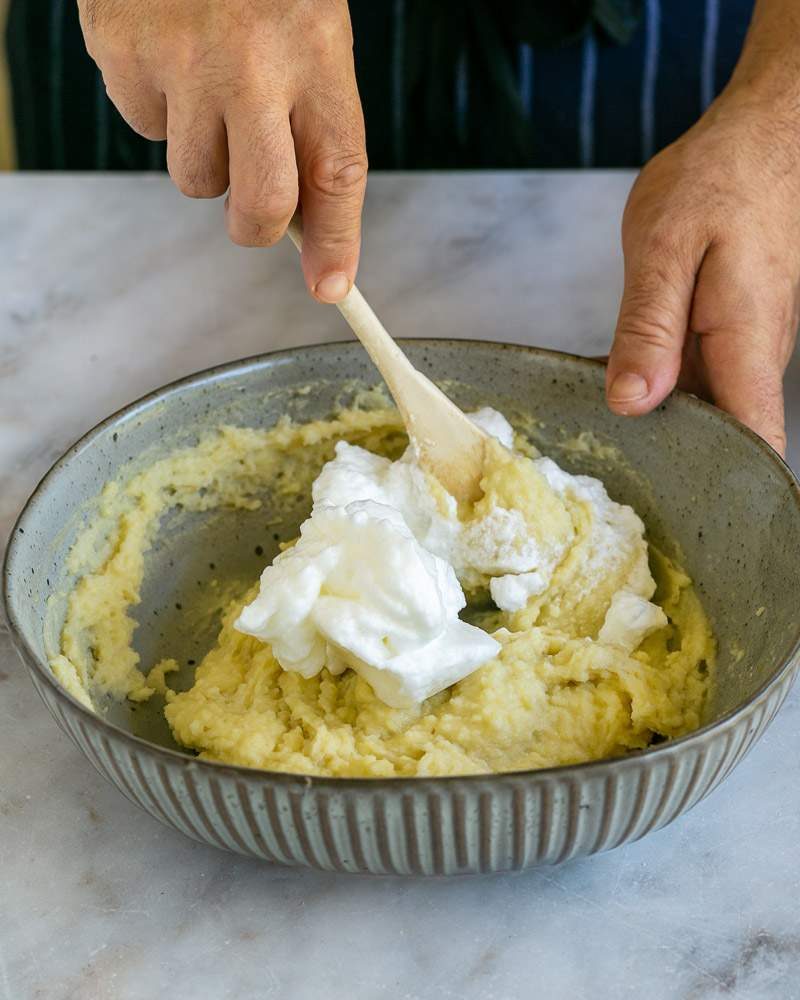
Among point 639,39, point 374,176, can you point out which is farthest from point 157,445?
point 639,39

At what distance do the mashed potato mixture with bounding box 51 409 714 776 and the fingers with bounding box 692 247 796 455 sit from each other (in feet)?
0.51

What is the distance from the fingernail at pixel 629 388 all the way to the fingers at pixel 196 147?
1.33ft

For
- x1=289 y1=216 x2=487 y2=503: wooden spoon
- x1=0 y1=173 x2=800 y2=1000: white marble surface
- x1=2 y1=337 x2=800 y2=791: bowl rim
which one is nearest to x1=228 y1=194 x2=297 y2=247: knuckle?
x1=289 y1=216 x2=487 y2=503: wooden spoon

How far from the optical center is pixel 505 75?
181cm

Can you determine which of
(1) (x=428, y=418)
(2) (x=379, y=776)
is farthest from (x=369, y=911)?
(1) (x=428, y=418)

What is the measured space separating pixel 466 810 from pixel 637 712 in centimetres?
26

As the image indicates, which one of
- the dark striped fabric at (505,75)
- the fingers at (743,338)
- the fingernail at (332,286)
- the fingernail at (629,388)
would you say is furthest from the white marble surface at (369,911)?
the dark striped fabric at (505,75)

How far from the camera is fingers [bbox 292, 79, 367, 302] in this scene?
1022mm

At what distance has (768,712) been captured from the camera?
86 centimetres

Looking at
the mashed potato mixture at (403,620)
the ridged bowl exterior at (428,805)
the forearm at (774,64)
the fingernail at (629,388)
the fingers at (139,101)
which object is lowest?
the mashed potato mixture at (403,620)

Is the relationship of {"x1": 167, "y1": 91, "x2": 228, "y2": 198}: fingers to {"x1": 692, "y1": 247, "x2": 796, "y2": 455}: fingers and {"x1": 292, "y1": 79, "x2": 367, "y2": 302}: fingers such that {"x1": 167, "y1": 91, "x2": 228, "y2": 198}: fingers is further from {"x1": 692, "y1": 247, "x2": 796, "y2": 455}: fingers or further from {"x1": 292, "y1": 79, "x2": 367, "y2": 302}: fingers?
{"x1": 692, "y1": 247, "x2": 796, "y2": 455}: fingers

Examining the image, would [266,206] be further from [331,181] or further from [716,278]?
[716,278]

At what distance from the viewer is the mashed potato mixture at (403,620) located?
3.23ft

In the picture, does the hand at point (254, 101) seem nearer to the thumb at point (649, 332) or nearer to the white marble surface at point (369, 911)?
the thumb at point (649, 332)
